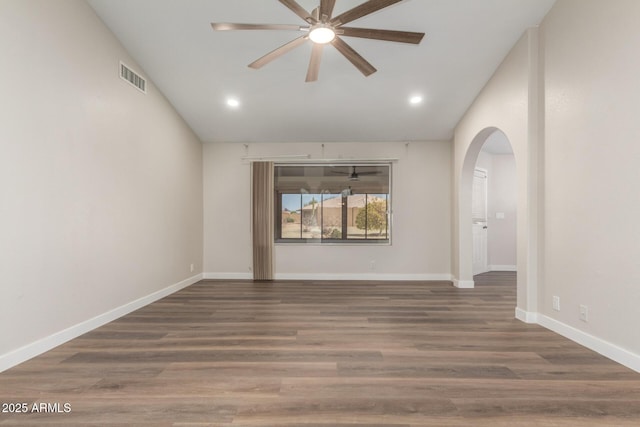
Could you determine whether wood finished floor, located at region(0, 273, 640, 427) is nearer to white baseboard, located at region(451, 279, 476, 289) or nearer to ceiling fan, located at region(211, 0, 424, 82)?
white baseboard, located at region(451, 279, 476, 289)

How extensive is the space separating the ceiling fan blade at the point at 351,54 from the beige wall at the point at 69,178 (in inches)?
92.2

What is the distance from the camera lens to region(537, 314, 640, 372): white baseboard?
87.7 inches

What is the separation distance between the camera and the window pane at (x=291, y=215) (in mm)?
5941

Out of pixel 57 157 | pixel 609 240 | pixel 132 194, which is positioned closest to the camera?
pixel 609 240

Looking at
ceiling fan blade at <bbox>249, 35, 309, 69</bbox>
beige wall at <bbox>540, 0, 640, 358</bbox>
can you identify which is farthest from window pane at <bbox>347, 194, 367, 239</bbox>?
ceiling fan blade at <bbox>249, 35, 309, 69</bbox>

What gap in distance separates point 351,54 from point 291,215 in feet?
11.6

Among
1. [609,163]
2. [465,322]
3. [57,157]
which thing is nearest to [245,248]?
[57,157]

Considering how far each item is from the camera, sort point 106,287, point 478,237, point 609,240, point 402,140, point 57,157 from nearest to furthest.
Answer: point 609,240, point 57,157, point 106,287, point 402,140, point 478,237

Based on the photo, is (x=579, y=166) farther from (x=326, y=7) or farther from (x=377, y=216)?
(x=377, y=216)

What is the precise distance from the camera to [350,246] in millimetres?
→ 5695

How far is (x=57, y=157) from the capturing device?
2672 mm

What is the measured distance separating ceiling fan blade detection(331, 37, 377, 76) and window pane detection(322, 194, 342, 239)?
299 centimetres

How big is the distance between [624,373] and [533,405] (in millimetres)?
951

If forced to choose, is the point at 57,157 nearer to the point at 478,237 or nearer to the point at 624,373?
the point at 624,373
